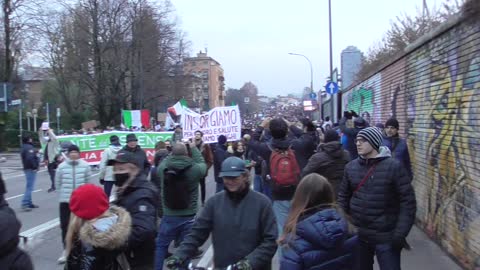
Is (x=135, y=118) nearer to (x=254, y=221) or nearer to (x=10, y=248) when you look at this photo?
(x=254, y=221)

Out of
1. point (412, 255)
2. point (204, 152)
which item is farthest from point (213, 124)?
point (412, 255)

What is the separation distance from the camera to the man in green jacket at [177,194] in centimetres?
672

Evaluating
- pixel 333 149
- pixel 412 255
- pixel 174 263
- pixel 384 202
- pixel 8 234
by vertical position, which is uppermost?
pixel 333 149

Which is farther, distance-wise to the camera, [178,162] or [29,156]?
[29,156]

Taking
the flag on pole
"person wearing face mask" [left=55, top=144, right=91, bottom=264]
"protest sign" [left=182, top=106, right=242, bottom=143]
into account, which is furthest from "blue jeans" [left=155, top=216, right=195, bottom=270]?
the flag on pole

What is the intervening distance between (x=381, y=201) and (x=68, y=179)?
4897mm

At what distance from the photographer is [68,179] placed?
827 centimetres

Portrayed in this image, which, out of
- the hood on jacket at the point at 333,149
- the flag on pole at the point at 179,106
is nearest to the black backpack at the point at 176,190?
the hood on jacket at the point at 333,149

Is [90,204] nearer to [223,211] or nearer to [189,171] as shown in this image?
[223,211]

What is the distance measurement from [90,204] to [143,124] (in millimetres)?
31220

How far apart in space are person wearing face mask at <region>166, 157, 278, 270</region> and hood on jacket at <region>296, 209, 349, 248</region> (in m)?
0.48

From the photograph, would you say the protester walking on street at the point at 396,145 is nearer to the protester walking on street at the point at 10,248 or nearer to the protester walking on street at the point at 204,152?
the protester walking on street at the point at 204,152

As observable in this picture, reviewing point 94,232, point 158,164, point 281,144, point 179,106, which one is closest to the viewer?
point 94,232

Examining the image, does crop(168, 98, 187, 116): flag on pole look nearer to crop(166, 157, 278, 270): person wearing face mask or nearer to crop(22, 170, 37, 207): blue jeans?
crop(22, 170, 37, 207): blue jeans
